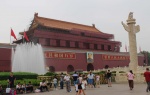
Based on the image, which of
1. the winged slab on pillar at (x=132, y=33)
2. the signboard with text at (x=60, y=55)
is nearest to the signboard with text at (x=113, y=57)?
the signboard with text at (x=60, y=55)

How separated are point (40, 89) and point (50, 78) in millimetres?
3271

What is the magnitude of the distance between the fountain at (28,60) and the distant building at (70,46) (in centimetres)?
249

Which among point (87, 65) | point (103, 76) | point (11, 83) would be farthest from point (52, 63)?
point (11, 83)

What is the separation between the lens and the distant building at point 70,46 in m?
32.4

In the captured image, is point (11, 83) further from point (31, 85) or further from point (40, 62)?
point (40, 62)

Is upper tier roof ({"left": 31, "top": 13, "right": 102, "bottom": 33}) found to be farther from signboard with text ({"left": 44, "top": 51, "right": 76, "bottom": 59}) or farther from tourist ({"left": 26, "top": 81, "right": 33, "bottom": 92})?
tourist ({"left": 26, "top": 81, "right": 33, "bottom": 92})

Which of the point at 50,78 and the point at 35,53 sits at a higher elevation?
the point at 35,53

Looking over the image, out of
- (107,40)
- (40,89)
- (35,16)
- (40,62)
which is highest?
(35,16)

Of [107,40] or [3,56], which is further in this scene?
[107,40]

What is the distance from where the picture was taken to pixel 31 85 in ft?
54.3

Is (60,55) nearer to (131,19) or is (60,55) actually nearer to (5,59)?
(5,59)

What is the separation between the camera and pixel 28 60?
88.5 ft

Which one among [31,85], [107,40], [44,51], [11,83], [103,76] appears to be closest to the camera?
[11,83]

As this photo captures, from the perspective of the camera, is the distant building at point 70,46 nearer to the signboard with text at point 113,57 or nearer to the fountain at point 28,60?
the signboard with text at point 113,57
